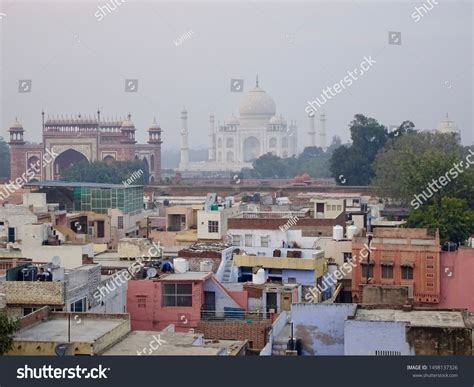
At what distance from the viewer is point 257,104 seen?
72.1m

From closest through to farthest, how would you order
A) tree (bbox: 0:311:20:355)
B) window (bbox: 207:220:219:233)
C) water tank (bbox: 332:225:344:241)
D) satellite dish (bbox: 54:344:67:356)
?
tree (bbox: 0:311:20:355) < satellite dish (bbox: 54:344:67:356) < water tank (bbox: 332:225:344:241) < window (bbox: 207:220:219:233)

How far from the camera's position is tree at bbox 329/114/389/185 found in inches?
1467

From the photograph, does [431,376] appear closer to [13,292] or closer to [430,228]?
[13,292]

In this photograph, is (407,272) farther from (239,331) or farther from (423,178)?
(423,178)

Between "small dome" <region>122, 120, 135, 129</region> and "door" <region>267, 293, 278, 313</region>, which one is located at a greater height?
"small dome" <region>122, 120, 135, 129</region>

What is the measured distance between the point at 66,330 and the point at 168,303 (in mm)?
2407

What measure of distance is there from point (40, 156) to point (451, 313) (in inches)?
1546

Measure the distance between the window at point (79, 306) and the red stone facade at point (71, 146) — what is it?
36279 mm

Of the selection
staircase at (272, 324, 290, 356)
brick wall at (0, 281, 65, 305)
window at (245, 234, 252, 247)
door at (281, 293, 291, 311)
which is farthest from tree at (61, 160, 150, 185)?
staircase at (272, 324, 290, 356)

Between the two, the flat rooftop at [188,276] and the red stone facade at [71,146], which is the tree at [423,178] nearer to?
the flat rooftop at [188,276]

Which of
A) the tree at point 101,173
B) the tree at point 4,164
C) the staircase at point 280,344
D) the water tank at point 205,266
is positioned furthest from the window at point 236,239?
the tree at point 4,164

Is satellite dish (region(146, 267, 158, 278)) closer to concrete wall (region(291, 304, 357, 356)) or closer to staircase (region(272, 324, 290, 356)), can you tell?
staircase (region(272, 324, 290, 356))

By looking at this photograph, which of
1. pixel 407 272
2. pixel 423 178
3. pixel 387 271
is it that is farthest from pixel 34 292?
pixel 423 178

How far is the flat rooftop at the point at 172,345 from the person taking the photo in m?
8.66
